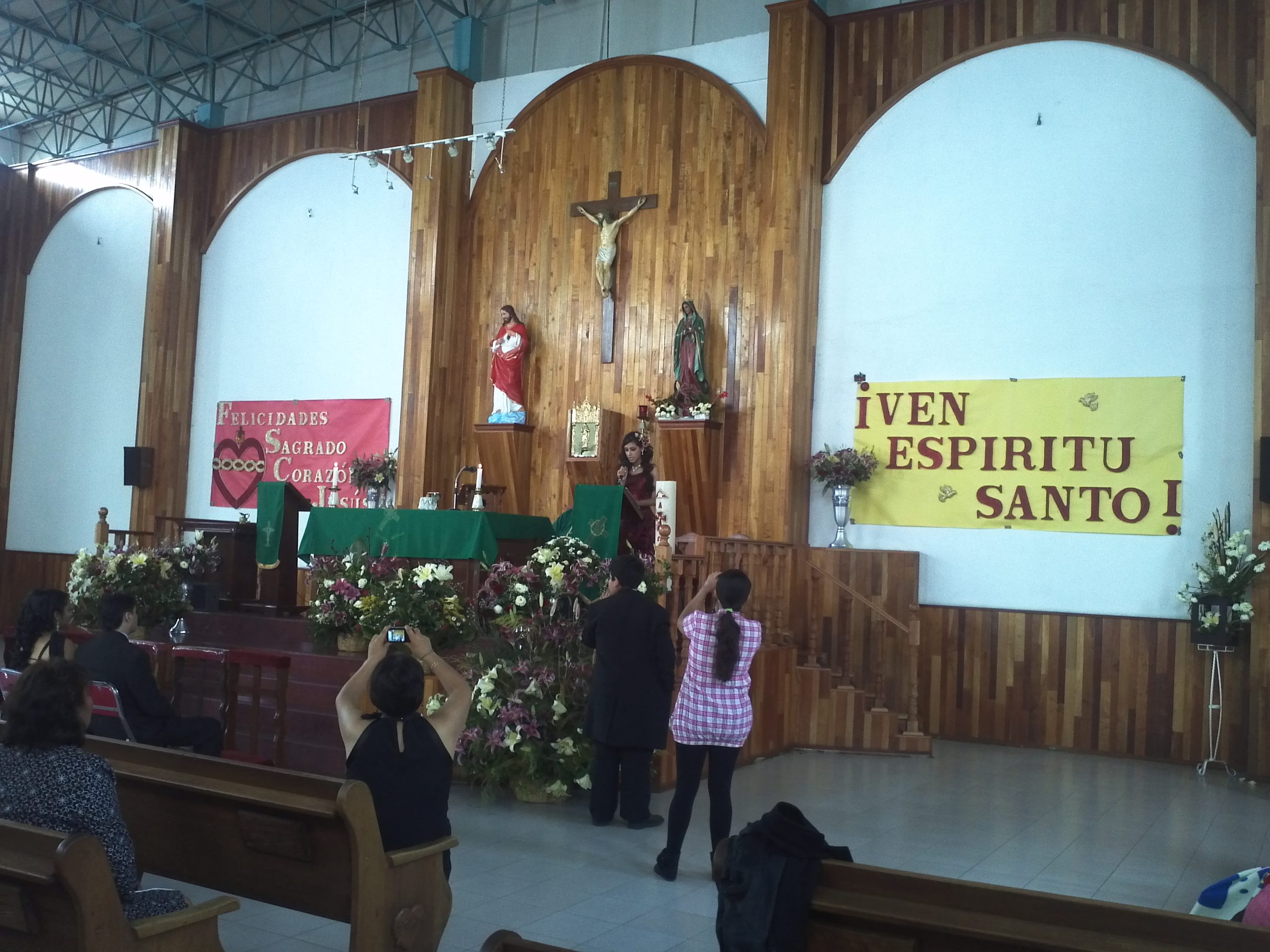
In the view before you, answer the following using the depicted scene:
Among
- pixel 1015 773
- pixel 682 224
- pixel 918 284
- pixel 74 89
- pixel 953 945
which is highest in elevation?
pixel 74 89

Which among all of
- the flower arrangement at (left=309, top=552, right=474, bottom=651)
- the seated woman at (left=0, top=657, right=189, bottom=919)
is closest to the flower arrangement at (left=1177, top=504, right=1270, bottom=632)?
the flower arrangement at (left=309, top=552, right=474, bottom=651)

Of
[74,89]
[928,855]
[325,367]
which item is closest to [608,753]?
[928,855]

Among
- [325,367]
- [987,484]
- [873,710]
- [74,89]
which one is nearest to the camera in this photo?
[873,710]

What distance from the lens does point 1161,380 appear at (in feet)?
31.5

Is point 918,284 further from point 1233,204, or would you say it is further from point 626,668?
point 626,668

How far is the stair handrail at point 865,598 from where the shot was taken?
953cm

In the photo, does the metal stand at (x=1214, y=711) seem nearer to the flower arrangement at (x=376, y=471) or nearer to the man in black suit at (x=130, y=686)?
the man in black suit at (x=130, y=686)

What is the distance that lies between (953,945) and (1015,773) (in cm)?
662

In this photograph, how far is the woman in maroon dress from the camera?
10.5m

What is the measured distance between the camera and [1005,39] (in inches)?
414

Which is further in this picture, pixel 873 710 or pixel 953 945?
pixel 873 710

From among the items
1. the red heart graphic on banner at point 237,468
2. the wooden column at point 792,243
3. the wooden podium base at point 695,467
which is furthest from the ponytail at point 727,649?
the red heart graphic on banner at point 237,468

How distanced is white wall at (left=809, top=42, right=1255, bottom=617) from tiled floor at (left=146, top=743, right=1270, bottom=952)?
1823 mm

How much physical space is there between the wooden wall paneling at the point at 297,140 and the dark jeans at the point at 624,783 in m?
9.21
